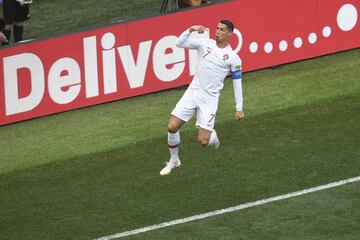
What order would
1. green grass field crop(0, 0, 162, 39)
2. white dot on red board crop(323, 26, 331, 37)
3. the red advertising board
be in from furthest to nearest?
white dot on red board crop(323, 26, 331, 37)
green grass field crop(0, 0, 162, 39)
the red advertising board

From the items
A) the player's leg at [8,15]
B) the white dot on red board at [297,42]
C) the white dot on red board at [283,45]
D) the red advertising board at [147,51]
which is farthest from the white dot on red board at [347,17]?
the player's leg at [8,15]

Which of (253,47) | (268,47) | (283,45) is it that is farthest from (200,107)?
(283,45)

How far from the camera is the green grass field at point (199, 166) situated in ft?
47.5

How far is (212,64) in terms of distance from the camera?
51.4 feet

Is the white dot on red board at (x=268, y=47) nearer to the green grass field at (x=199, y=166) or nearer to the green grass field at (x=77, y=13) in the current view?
the green grass field at (x=199, y=166)

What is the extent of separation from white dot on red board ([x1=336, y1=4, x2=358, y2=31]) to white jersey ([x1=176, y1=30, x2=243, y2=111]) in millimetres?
5806

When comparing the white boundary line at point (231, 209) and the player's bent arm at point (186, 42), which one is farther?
the player's bent arm at point (186, 42)

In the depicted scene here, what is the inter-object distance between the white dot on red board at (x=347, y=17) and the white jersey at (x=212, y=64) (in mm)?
5806

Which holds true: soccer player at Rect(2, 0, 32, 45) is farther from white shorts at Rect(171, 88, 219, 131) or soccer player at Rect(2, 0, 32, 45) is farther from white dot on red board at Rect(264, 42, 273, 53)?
white shorts at Rect(171, 88, 219, 131)

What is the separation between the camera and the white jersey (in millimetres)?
15594

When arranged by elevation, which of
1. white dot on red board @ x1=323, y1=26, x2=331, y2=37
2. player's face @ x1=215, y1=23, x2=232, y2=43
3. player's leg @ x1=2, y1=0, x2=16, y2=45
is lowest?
white dot on red board @ x1=323, y1=26, x2=331, y2=37

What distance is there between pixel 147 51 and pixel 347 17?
4242mm

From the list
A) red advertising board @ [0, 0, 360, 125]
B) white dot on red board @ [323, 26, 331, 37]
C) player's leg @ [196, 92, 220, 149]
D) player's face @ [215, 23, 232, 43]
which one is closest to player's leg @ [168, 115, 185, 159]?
player's leg @ [196, 92, 220, 149]

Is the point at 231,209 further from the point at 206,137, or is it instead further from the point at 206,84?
the point at 206,84
